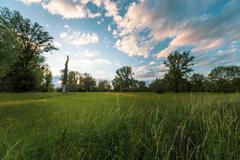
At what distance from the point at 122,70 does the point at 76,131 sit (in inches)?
3033

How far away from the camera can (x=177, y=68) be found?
A: 5397 cm

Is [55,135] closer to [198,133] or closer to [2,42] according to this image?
[198,133]

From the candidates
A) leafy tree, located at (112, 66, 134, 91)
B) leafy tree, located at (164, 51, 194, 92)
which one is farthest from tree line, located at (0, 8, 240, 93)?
leafy tree, located at (112, 66, 134, 91)

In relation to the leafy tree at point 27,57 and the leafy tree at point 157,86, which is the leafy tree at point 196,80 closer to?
the leafy tree at point 157,86

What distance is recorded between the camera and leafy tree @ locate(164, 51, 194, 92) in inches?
2050

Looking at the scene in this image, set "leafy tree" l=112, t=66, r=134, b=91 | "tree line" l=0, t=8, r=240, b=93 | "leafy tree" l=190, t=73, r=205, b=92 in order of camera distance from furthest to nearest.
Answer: "leafy tree" l=112, t=66, r=134, b=91 < "leafy tree" l=190, t=73, r=205, b=92 < "tree line" l=0, t=8, r=240, b=93

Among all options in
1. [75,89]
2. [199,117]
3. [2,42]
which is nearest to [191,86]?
[75,89]

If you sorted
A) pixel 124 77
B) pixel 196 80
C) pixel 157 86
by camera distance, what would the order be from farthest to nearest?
pixel 124 77 < pixel 196 80 < pixel 157 86

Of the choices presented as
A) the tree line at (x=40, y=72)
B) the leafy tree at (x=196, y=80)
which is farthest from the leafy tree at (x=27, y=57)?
the leafy tree at (x=196, y=80)

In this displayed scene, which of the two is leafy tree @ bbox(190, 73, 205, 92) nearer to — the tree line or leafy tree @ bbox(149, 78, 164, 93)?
the tree line

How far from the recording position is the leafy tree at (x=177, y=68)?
52.1m

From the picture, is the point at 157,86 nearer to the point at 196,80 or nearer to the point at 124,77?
the point at 196,80

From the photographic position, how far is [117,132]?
298cm

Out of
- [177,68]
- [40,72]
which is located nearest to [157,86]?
[177,68]
